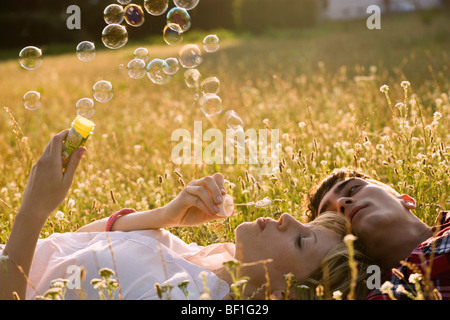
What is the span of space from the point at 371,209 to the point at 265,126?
2650 mm

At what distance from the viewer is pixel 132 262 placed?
2619mm

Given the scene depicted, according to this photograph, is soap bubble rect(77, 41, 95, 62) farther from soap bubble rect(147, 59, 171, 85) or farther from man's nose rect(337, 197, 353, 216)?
man's nose rect(337, 197, 353, 216)

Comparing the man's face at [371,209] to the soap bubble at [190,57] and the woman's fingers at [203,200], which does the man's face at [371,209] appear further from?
the soap bubble at [190,57]

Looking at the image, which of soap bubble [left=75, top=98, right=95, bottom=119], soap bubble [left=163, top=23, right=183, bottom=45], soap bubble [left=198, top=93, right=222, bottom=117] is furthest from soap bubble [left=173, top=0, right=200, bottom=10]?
soap bubble [left=75, top=98, right=95, bottom=119]

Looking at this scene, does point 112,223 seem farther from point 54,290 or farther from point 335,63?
point 335,63

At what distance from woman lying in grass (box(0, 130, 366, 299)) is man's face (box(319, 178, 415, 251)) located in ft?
0.24

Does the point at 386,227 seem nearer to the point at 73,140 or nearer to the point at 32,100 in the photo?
the point at 73,140

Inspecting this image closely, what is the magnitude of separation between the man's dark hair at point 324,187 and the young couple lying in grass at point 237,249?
0.08 m

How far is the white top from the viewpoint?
8.18 ft

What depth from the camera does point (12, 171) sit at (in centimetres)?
507

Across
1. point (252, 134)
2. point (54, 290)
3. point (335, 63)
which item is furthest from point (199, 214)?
point (335, 63)

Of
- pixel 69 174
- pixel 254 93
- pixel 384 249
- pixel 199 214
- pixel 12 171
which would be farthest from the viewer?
pixel 254 93

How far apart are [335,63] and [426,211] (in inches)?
308

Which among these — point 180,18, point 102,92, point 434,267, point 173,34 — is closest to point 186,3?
point 180,18
